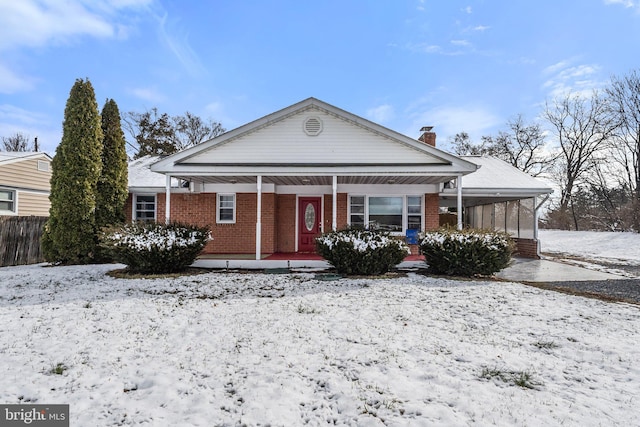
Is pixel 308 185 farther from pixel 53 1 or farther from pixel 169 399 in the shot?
pixel 169 399

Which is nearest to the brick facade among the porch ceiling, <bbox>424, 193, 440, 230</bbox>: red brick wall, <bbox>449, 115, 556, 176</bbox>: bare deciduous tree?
<bbox>424, 193, 440, 230</bbox>: red brick wall

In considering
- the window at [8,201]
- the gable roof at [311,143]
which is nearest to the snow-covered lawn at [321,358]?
the gable roof at [311,143]

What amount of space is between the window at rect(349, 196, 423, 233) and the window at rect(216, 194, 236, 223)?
4433 millimetres

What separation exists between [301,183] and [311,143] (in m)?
2.11

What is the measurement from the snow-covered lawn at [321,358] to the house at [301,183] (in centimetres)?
470

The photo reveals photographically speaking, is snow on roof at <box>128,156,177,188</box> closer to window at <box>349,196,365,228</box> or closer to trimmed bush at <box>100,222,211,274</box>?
trimmed bush at <box>100,222,211,274</box>

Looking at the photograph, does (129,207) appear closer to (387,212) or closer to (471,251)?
(387,212)

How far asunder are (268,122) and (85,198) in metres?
6.12

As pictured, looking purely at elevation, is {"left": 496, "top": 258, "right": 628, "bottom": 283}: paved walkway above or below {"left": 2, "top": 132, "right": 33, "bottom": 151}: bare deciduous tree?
below

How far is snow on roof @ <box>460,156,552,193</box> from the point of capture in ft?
41.1

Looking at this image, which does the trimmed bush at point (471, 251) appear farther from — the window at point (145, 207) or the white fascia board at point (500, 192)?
the window at point (145, 207)

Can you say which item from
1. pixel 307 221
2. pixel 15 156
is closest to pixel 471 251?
pixel 307 221

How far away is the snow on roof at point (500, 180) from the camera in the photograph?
1253cm

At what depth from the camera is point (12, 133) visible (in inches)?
1387
